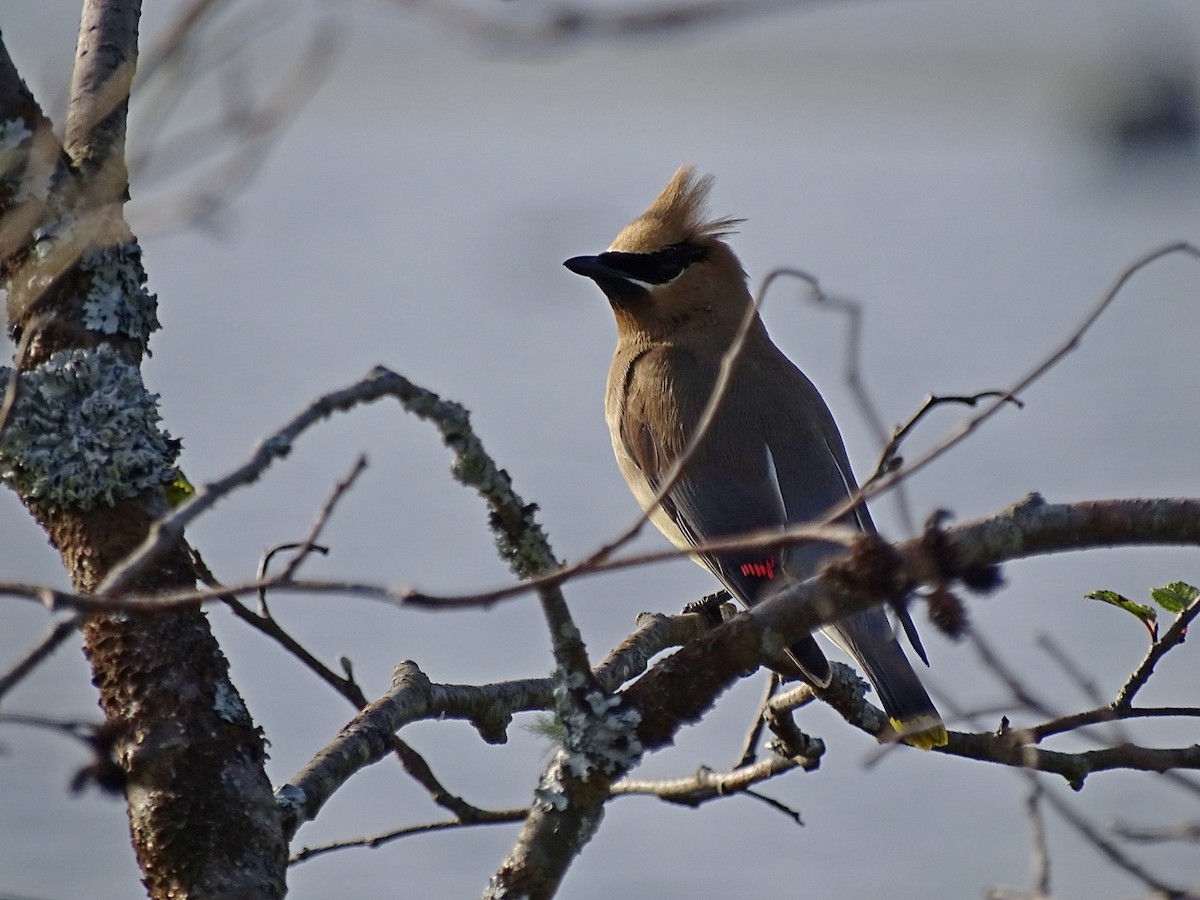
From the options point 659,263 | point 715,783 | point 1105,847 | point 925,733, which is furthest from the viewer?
point 659,263

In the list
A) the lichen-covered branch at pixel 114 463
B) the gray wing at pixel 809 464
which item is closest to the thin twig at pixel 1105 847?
the lichen-covered branch at pixel 114 463

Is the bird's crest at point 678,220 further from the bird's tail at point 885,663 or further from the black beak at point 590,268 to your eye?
the bird's tail at point 885,663

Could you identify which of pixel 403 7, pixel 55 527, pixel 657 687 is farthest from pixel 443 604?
pixel 55 527

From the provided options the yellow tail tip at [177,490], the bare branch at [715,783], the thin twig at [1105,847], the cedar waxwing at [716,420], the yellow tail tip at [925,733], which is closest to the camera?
the thin twig at [1105,847]

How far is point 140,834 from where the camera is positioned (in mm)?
1982

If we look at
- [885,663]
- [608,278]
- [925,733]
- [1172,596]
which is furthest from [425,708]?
[608,278]

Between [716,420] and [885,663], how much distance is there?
0.83 meters

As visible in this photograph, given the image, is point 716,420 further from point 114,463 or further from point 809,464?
point 114,463

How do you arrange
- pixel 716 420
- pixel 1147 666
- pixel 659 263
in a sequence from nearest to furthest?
pixel 1147 666, pixel 716 420, pixel 659 263

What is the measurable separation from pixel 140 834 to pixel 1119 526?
116 cm

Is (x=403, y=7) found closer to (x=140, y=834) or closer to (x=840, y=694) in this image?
(x=140, y=834)

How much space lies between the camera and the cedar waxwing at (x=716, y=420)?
352 cm

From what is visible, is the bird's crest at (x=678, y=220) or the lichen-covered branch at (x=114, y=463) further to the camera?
the bird's crest at (x=678, y=220)

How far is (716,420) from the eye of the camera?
396cm
